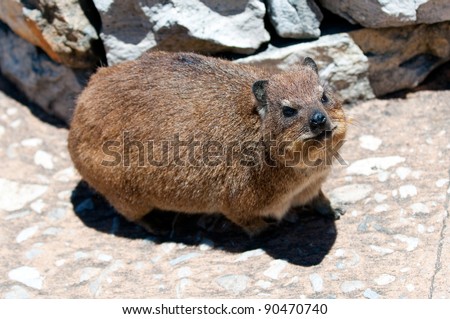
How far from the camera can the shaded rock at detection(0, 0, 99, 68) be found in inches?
303

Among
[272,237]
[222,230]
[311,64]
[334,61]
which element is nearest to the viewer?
[311,64]

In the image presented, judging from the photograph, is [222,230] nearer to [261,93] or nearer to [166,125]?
[166,125]

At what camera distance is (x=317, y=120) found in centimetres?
589

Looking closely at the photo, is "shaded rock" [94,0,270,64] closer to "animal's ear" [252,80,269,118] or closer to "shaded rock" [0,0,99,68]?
"shaded rock" [0,0,99,68]

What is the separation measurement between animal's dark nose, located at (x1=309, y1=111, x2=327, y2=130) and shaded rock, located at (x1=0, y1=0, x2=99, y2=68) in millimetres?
3056

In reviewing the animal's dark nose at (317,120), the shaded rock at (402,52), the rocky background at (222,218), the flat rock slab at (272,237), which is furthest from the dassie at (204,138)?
the shaded rock at (402,52)

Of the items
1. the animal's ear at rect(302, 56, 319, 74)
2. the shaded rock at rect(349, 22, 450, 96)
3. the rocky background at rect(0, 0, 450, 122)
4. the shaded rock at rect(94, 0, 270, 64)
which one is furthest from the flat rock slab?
the shaded rock at rect(94, 0, 270, 64)

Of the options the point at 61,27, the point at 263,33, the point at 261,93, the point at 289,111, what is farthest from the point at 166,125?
Answer: the point at 61,27

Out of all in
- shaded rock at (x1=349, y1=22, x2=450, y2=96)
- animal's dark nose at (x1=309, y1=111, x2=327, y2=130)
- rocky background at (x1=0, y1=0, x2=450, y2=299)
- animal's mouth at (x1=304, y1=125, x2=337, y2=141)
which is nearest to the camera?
animal's dark nose at (x1=309, y1=111, x2=327, y2=130)

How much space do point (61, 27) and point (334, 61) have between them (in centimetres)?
311

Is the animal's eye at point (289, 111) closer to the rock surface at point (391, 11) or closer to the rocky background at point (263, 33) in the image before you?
the rocky background at point (263, 33)
